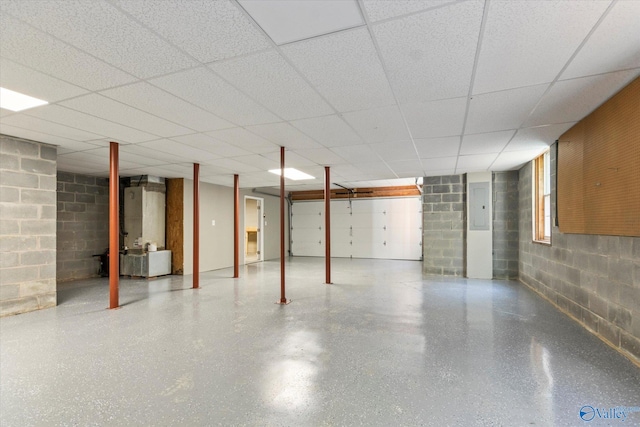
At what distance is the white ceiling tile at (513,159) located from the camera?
473 centimetres

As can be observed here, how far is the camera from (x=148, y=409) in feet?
6.18

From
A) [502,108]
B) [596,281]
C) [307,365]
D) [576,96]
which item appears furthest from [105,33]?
[596,281]

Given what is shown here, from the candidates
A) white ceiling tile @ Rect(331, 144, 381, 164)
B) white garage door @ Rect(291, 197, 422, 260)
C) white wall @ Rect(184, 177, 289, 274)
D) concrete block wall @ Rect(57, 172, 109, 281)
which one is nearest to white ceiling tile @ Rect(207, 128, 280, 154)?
white ceiling tile @ Rect(331, 144, 381, 164)

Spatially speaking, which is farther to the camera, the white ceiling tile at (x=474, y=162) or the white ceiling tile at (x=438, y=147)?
the white ceiling tile at (x=474, y=162)

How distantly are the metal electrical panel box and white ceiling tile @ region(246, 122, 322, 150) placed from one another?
158 inches

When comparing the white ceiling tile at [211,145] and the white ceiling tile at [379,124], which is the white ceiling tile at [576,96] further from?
the white ceiling tile at [211,145]

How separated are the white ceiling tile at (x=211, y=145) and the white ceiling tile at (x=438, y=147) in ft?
8.29

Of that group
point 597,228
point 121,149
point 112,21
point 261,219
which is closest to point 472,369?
point 597,228

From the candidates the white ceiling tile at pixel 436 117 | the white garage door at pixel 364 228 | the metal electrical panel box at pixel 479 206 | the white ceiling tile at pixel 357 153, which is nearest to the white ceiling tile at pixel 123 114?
the white ceiling tile at pixel 357 153

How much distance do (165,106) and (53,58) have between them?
886 mm

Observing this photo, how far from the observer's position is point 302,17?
1640 millimetres

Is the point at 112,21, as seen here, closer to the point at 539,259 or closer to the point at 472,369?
the point at 472,369

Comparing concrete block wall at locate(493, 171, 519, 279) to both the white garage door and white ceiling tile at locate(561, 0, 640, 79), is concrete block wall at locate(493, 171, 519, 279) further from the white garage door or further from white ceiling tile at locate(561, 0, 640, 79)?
white ceiling tile at locate(561, 0, 640, 79)

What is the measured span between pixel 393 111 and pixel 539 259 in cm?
376
